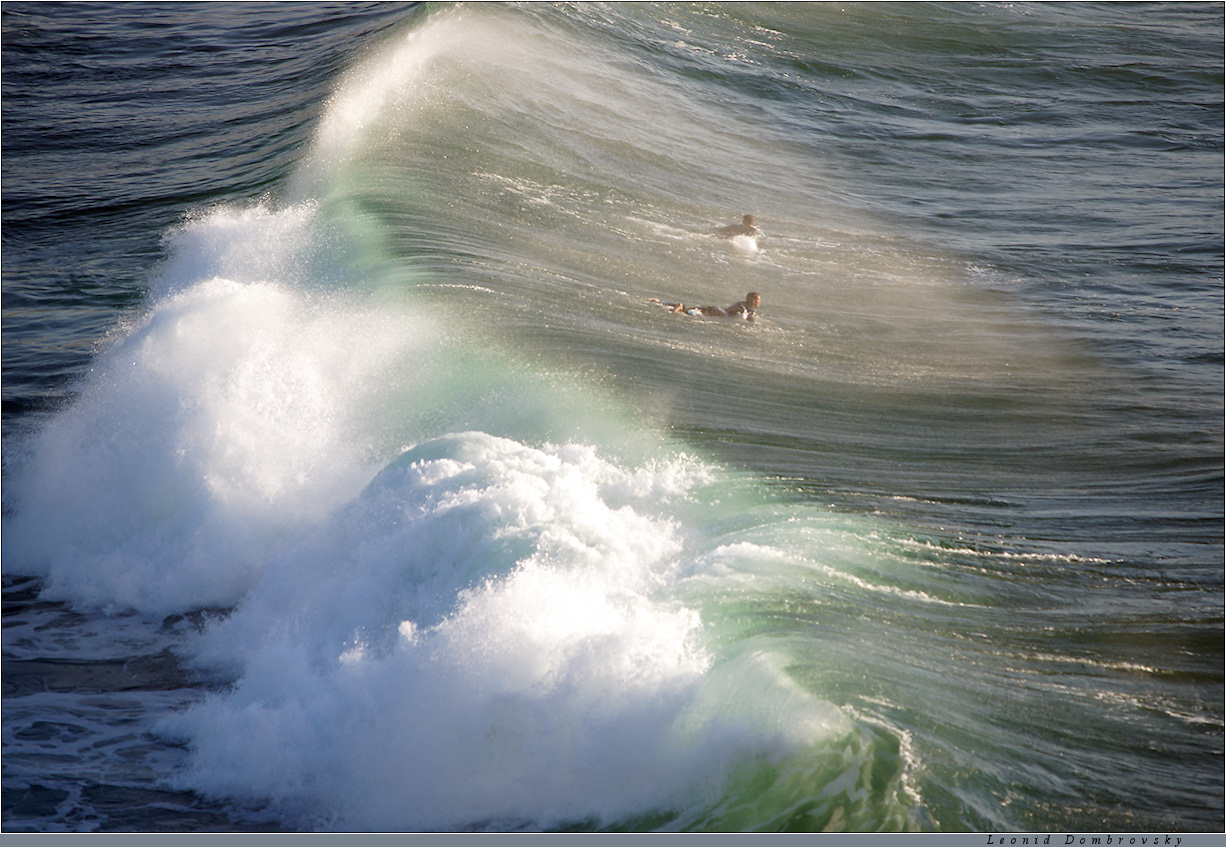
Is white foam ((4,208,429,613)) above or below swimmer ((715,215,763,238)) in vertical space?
below

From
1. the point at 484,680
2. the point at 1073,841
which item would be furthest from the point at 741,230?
the point at 1073,841

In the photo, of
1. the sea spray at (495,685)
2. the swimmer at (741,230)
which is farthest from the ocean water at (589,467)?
the swimmer at (741,230)

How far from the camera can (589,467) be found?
7.12 meters

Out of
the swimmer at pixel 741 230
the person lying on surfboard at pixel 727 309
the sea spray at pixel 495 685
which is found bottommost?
the sea spray at pixel 495 685

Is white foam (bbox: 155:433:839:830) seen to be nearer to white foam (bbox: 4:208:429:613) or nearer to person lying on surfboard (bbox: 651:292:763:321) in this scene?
white foam (bbox: 4:208:429:613)

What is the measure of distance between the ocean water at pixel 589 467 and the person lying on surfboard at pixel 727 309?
20 cm

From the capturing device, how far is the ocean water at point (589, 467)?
511 centimetres

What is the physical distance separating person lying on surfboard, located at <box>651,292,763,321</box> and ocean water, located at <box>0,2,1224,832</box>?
202 mm

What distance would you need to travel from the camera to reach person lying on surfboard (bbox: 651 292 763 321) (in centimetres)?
1006

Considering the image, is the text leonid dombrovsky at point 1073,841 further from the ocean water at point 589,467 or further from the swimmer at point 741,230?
the swimmer at point 741,230

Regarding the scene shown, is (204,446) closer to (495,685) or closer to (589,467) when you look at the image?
(589,467)

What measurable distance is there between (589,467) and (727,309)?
365 cm

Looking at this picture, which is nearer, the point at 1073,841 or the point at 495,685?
the point at 1073,841

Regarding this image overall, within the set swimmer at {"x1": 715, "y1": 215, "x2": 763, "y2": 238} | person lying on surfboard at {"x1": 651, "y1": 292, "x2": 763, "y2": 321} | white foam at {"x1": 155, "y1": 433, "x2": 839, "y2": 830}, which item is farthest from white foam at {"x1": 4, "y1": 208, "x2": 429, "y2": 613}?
swimmer at {"x1": 715, "y1": 215, "x2": 763, "y2": 238}
